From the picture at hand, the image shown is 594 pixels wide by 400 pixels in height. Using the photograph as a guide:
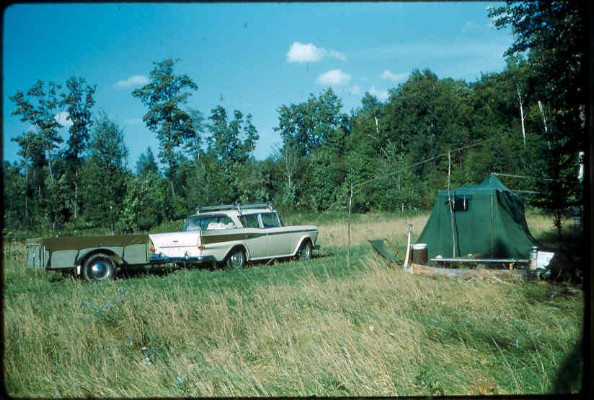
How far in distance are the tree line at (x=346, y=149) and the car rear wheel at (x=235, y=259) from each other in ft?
7.50

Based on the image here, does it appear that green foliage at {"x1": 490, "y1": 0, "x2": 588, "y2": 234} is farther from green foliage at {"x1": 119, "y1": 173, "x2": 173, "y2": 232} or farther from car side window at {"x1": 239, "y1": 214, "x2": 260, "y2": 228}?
green foliage at {"x1": 119, "y1": 173, "x2": 173, "y2": 232}

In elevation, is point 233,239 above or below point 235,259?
above

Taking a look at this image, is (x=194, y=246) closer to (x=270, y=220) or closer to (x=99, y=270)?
(x=99, y=270)

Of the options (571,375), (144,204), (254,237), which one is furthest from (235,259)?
(571,375)

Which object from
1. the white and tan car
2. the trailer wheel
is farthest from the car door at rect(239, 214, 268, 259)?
the trailer wheel

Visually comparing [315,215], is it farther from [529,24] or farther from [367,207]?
[529,24]

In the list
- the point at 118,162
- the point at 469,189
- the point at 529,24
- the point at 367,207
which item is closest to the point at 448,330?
the point at 529,24

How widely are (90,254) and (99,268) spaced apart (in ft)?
1.20

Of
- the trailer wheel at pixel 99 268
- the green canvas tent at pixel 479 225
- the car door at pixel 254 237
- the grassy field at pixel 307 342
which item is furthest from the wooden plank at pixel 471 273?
the trailer wheel at pixel 99 268

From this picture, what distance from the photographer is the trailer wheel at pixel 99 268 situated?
10.1 metres

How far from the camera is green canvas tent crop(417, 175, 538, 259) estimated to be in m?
11.2

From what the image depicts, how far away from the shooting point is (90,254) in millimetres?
10156

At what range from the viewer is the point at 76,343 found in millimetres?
4922

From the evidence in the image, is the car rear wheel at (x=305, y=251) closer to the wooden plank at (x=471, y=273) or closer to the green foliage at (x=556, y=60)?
the wooden plank at (x=471, y=273)
